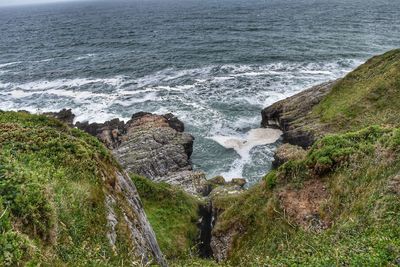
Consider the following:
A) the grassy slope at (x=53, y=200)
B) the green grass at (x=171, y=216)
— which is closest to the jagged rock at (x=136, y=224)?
the grassy slope at (x=53, y=200)

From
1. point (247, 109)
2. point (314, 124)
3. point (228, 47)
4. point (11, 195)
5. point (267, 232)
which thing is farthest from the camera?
point (228, 47)

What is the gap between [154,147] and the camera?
134ft

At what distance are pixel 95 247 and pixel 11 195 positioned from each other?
3428 mm

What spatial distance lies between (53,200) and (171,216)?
1505 cm

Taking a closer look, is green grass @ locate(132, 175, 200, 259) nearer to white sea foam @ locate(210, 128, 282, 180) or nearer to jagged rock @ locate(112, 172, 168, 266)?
jagged rock @ locate(112, 172, 168, 266)

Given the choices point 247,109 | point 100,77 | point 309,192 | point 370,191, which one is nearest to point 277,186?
point 309,192

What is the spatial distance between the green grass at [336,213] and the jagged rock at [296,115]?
55.9 ft

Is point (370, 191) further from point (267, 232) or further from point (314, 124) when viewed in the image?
point (314, 124)

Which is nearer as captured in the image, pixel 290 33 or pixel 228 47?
pixel 228 47

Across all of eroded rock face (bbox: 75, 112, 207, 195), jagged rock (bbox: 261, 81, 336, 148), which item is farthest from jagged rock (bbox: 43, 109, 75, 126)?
jagged rock (bbox: 261, 81, 336, 148)

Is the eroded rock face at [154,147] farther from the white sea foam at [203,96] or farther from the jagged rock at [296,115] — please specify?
the jagged rock at [296,115]

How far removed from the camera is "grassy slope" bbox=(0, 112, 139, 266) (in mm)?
10062

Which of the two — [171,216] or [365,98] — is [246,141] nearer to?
[365,98]

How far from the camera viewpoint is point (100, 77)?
74.6m
